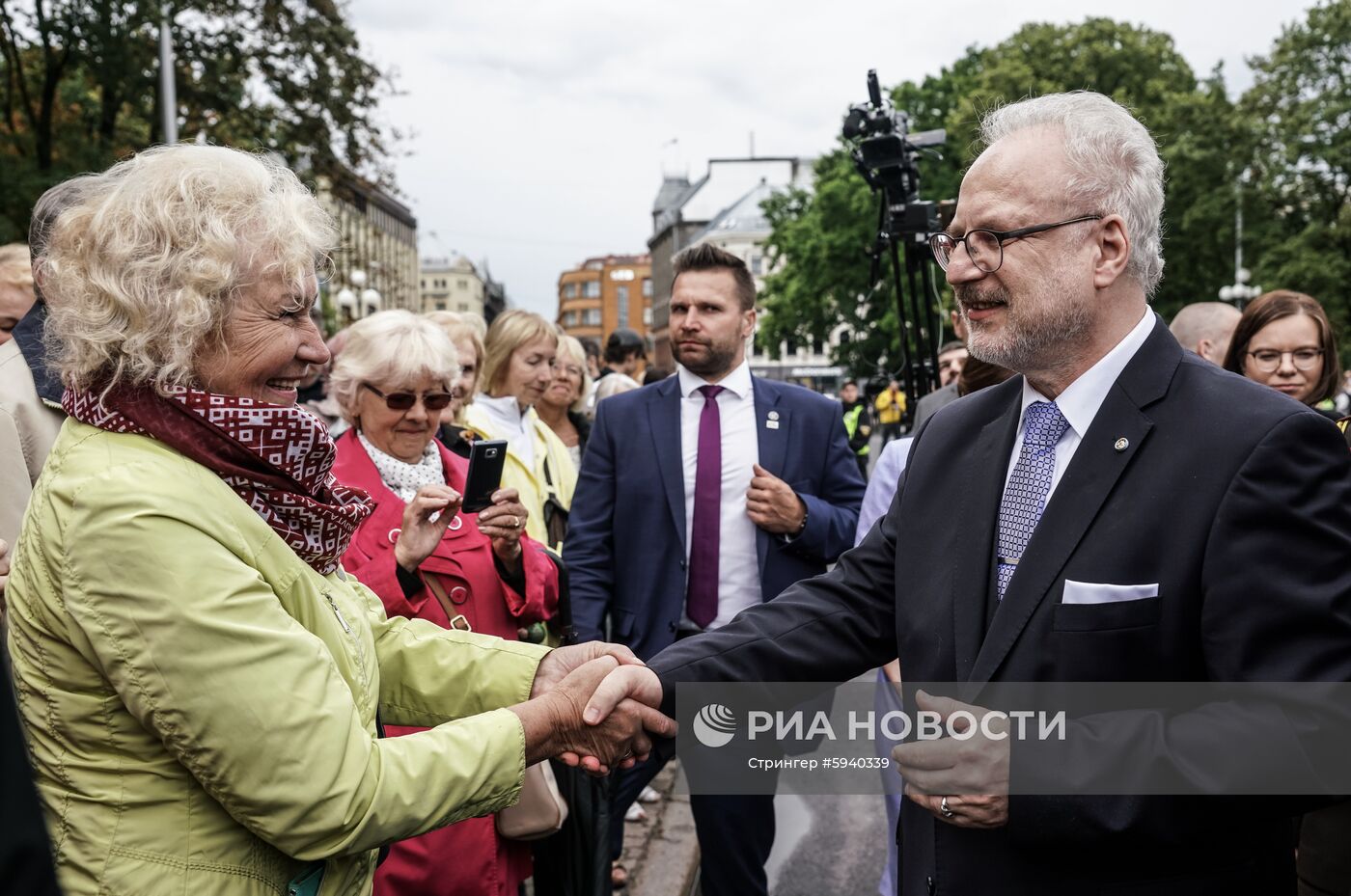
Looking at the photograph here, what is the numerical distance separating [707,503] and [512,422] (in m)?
1.45

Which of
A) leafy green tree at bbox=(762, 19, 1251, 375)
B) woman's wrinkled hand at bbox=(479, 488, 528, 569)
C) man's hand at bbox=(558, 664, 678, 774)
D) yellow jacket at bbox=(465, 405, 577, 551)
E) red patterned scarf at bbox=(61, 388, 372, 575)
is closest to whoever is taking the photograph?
red patterned scarf at bbox=(61, 388, 372, 575)

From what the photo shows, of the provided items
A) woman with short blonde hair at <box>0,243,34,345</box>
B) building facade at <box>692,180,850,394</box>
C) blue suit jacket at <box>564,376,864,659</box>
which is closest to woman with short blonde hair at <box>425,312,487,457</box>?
blue suit jacket at <box>564,376,864,659</box>

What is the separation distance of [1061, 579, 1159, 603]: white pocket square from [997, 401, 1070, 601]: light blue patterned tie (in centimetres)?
16

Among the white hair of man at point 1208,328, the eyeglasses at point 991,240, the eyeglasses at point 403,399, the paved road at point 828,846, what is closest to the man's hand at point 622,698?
the eyeglasses at point 991,240

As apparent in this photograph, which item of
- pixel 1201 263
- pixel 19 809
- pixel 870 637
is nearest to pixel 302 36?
pixel 870 637

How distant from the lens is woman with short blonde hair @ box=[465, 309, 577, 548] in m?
5.14

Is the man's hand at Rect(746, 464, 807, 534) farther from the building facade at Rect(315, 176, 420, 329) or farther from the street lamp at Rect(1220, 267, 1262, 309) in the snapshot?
the street lamp at Rect(1220, 267, 1262, 309)

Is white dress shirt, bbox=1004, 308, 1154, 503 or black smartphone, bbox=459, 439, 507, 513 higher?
white dress shirt, bbox=1004, 308, 1154, 503

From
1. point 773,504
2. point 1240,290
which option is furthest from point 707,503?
point 1240,290

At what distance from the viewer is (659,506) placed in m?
4.37

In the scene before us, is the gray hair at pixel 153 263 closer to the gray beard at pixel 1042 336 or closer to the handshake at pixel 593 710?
the handshake at pixel 593 710

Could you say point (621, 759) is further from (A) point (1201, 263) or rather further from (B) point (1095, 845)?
(A) point (1201, 263)

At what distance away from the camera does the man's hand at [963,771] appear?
6.94 feet

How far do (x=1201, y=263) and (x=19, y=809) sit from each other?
38632 millimetres
